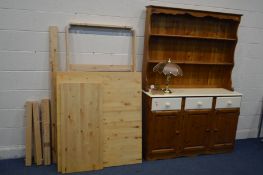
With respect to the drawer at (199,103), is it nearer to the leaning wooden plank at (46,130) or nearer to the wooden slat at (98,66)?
the wooden slat at (98,66)

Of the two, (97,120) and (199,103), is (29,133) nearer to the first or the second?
(97,120)

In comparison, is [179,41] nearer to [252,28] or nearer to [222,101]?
[222,101]

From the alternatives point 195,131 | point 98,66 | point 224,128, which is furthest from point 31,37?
point 224,128

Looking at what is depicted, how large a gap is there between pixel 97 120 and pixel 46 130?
23.1 inches

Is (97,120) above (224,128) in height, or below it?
above

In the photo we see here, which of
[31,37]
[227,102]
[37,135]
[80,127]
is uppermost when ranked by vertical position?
[31,37]

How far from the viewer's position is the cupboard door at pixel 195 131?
3103mm

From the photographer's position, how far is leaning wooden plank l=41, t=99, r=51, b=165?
2.83 m

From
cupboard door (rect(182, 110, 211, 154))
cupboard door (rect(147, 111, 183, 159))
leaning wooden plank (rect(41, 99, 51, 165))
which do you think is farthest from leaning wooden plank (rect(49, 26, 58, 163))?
cupboard door (rect(182, 110, 211, 154))

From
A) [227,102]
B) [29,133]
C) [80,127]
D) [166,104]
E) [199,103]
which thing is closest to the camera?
[80,127]

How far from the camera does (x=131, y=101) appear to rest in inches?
116

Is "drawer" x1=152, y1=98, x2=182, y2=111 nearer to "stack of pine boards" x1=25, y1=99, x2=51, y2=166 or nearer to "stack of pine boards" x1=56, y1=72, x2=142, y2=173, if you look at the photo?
"stack of pine boards" x1=56, y1=72, x2=142, y2=173

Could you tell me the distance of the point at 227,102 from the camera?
321 centimetres

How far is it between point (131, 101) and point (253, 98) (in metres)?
2.06
